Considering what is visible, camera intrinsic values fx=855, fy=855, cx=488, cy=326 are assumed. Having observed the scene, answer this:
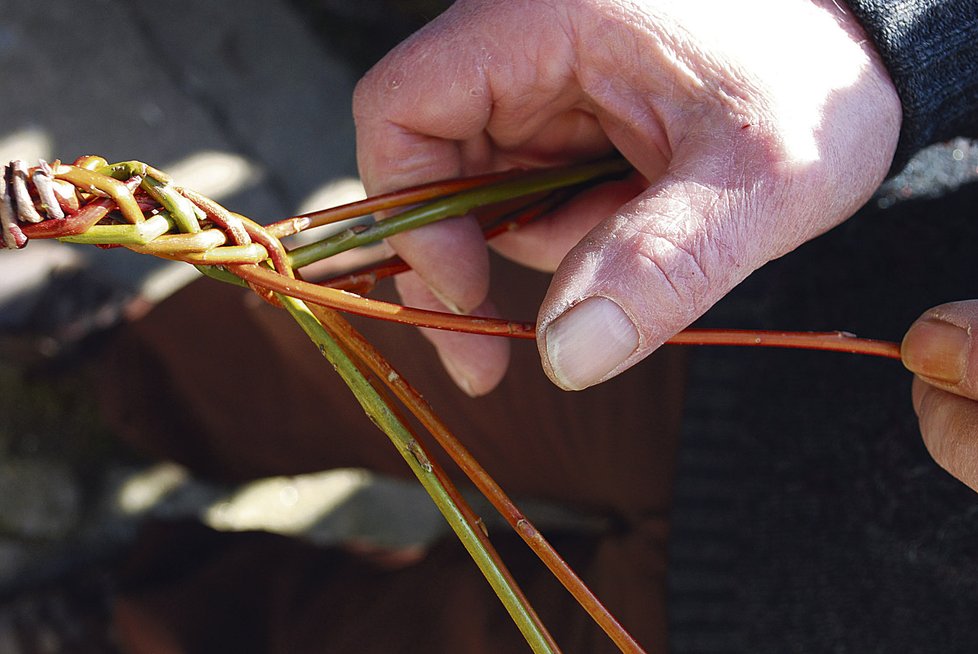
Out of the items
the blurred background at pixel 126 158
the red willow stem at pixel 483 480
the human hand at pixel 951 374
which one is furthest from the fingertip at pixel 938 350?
the blurred background at pixel 126 158

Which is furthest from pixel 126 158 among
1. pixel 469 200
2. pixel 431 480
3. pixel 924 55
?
pixel 924 55

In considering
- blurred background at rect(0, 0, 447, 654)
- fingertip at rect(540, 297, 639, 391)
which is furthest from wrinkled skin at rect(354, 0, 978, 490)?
blurred background at rect(0, 0, 447, 654)

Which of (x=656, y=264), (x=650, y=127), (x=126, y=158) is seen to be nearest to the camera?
(x=656, y=264)

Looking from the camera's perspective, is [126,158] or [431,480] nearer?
[431,480]

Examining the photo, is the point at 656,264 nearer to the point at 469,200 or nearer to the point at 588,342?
the point at 588,342

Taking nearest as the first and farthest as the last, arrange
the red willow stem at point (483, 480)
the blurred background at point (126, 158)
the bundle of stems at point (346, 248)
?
the bundle of stems at point (346, 248) < the red willow stem at point (483, 480) < the blurred background at point (126, 158)

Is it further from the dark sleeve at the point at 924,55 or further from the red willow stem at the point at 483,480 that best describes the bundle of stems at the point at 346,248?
the dark sleeve at the point at 924,55

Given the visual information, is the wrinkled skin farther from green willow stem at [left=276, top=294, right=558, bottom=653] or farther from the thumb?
green willow stem at [left=276, top=294, right=558, bottom=653]
